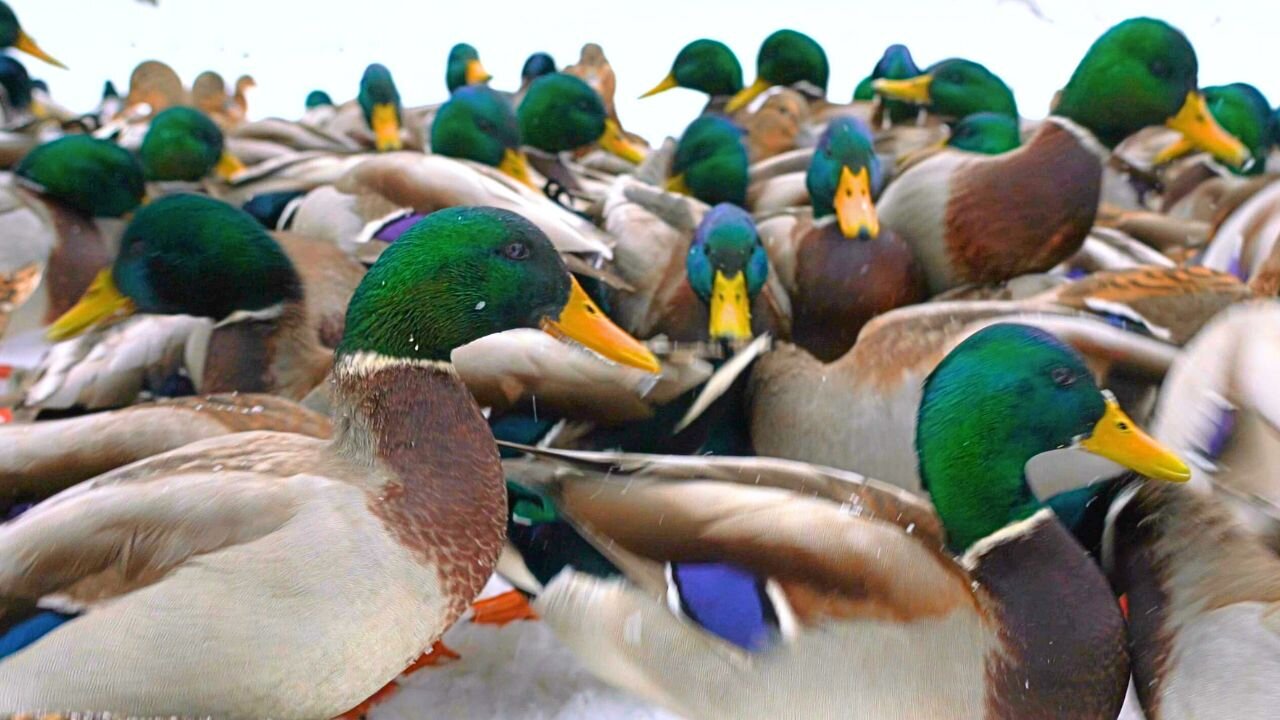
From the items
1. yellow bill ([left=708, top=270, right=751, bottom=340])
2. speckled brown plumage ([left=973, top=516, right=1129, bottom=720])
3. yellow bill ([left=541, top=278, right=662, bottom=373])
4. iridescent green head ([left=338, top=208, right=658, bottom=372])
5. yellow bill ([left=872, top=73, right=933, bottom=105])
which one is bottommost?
speckled brown plumage ([left=973, top=516, right=1129, bottom=720])

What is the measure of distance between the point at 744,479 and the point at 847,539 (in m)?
0.24

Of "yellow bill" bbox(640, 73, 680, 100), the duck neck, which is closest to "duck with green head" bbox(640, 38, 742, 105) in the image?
"yellow bill" bbox(640, 73, 680, 100)

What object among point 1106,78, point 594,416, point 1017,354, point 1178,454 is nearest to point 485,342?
point 594,416

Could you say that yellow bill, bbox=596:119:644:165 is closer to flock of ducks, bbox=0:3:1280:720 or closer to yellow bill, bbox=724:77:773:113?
yellow bill, bbox=724:77:773:113

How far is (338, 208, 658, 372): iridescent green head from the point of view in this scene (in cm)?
201

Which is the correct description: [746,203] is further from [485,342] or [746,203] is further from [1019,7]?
[1019,7]

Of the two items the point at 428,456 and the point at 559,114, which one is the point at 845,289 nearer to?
the point at 428,456

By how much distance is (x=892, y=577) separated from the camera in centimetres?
183

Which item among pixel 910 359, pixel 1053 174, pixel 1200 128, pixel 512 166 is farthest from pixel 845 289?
pixel 512 166

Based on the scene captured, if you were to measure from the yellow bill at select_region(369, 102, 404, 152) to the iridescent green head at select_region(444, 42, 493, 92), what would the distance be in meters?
2.64

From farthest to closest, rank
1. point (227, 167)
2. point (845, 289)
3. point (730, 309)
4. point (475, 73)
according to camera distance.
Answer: point (475, 73) → point (227, 167) → point (845, 289) → point (730, 309)

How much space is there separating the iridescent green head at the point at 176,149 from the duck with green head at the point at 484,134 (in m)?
1.08

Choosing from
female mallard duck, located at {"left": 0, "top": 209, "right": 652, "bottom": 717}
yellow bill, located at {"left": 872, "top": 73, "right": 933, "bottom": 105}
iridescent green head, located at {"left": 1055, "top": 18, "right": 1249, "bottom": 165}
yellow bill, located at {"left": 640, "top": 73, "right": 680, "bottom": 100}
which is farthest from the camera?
yellow bill, located at {"left": 640, "top": 73, "right": 680, "bottom": 100}

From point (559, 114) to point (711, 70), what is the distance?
6.83 ft
